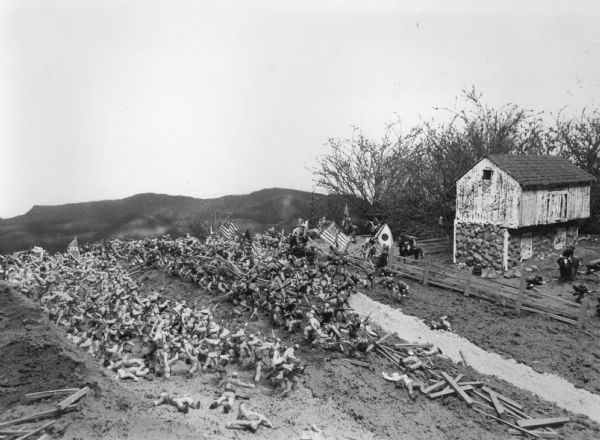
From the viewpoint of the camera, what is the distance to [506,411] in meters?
9.82

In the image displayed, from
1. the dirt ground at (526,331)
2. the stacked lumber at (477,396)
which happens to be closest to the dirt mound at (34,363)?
the stacked lumber at (477,396)

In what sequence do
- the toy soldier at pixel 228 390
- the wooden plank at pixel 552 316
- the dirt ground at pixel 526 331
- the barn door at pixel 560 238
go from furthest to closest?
the barn door at pixel 560 238
the wooden plank at pixel 552 316
the dirt ground at pixel 526 331
the toy soldier at pixel 228 390

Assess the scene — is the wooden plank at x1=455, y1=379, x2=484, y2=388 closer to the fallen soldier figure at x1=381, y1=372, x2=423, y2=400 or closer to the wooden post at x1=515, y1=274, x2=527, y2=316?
the fallen soldier figure at x1=381, y1=372, x2=423, y2=400

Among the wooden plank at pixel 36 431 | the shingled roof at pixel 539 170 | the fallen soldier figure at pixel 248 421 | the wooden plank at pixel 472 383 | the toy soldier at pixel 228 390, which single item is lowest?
the wooden plank at pixel 472 383

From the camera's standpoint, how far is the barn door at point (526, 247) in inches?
773

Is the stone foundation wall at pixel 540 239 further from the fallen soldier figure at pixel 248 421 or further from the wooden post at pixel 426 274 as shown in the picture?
the fallen soldier figure at pixel 248 421

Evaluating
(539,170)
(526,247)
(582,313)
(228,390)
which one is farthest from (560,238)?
(228,390)

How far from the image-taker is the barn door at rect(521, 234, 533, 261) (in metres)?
19.6

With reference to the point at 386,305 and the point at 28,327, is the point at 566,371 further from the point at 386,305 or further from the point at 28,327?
the point at 28,327

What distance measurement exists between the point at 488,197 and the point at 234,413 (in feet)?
49.5

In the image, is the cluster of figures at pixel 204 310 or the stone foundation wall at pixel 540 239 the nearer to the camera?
the cluster of figures at pixel 204 310

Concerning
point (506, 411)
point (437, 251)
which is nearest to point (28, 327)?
point (506, 411)

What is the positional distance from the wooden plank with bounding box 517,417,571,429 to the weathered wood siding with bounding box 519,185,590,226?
10554mm

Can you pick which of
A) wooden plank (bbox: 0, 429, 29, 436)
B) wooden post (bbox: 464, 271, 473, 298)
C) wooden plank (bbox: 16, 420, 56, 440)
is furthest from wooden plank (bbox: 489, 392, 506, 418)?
wooden plank (bbox: 0, 429, 29, 436)
